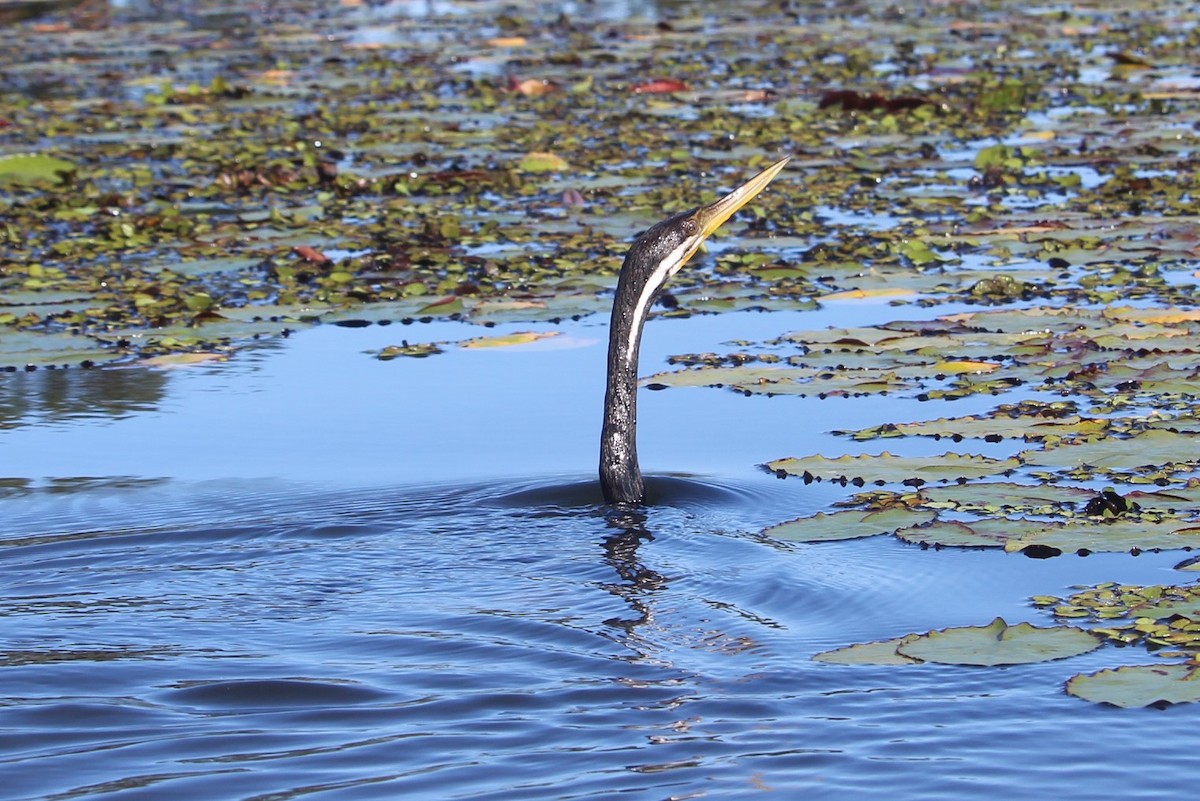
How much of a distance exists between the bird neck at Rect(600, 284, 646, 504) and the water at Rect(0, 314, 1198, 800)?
4.9 inches

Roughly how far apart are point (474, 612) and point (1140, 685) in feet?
5.94

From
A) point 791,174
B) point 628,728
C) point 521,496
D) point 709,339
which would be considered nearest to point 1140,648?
point 628,728

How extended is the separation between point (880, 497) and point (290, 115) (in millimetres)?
10744

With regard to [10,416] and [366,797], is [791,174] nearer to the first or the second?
[10,416]

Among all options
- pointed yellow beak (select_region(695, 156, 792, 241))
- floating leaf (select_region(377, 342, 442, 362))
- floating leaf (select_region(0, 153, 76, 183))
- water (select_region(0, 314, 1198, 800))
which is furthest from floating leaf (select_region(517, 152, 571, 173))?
pointed yellow beak (select_region(695, 156, 792, 241))

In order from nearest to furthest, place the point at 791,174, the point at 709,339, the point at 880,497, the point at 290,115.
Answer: the point at 880,497 → the point at 709,339 → the point at 791,174 → the point at 290,115

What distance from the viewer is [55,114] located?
1656cm

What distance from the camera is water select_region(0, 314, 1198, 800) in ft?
13.8

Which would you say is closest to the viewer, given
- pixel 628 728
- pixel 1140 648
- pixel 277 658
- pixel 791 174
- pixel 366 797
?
pixel 366 797

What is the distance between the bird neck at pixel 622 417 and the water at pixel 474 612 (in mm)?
123

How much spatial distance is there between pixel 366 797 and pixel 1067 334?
4.57 metres

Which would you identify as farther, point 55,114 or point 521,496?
point 55,114

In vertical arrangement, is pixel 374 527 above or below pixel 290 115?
below

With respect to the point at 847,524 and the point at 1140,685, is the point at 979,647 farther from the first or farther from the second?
the point at 847,524
